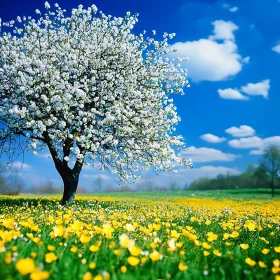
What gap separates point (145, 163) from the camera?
52.8 feet

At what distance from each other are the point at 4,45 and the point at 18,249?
12.4 metres

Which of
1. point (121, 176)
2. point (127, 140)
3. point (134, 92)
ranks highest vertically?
point (134, 92)

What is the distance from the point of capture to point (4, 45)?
14.0 meters

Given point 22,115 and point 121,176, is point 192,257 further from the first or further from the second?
point 121,176

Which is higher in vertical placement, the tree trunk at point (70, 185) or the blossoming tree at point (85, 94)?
the blossoming tree at point (85, 94)

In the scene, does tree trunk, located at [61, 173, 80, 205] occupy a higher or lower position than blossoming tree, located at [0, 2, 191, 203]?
lower

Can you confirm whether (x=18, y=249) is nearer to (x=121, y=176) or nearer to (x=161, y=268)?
(x=161, y=268)

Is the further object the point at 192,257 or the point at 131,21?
the point at 131,21

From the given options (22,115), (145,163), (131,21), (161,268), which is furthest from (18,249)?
(131,21)

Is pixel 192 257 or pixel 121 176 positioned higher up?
pixel 121 176

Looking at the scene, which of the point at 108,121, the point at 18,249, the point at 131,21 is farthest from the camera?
the point at 131,21

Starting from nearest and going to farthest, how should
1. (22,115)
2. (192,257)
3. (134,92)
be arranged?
(192,257) → (22,115) → (134,92)

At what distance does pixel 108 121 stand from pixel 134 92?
75.7 inches

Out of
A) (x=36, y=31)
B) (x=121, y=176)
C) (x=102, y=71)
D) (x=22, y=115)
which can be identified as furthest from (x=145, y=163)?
(x=36, y=31)
